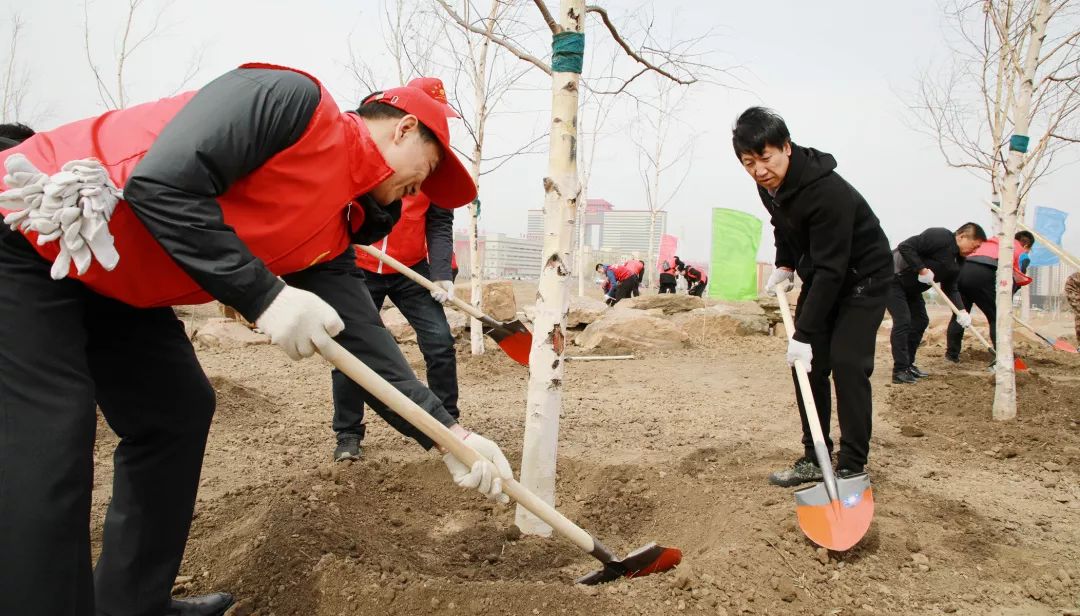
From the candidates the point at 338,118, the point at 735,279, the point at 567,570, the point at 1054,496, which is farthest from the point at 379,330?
the point at 735,279

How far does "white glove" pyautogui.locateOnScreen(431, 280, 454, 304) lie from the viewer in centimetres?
377

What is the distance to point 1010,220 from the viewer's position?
4.42 metres

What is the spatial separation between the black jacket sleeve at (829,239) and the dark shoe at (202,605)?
247 centimetres

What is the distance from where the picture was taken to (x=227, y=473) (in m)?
3.38

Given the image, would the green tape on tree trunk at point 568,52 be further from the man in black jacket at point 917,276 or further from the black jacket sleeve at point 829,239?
the man in black jacket at point 917,276

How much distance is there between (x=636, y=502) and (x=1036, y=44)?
4.02 metres

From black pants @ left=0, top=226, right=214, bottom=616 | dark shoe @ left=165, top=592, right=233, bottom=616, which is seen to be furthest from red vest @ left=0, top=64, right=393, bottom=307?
dark shoe @ left=165, top=592, right=233, bottom=616

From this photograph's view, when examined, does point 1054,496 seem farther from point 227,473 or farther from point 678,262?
point 678,262

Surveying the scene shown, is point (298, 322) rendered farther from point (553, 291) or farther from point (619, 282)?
point (619, 282)

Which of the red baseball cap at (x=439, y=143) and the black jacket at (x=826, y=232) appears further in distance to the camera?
the black jacket at (x=826, y=232)

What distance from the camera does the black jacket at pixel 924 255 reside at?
6.41m

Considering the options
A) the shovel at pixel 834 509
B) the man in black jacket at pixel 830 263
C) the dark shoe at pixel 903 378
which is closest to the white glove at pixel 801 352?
the man in black jacket at pixel 830 263

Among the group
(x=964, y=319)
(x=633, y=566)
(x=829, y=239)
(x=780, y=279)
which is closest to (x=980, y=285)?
(x=964, y=319)

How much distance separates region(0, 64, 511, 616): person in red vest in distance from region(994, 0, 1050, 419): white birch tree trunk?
4.15 metres
